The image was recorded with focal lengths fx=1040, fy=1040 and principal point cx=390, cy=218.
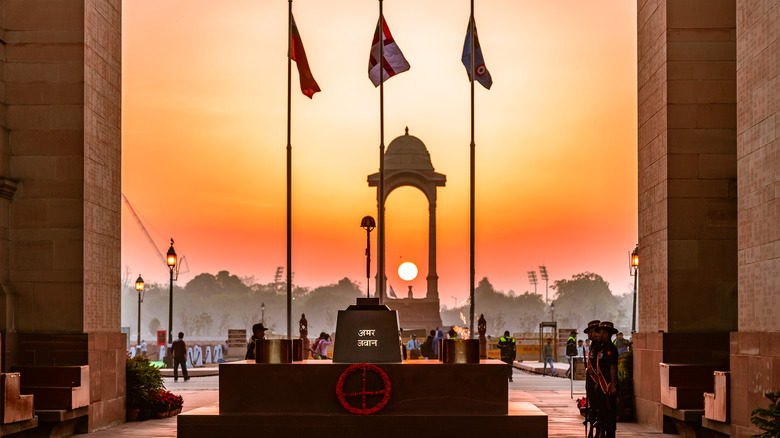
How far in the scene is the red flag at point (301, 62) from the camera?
29047 mm

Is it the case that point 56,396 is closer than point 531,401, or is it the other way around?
point 56,396

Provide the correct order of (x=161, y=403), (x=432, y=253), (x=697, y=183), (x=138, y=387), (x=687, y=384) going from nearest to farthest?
(x=687, y=384) < (x=697, y=183) < (x=138, y=387) < (x=161, y=403) < (x=432, y=253)

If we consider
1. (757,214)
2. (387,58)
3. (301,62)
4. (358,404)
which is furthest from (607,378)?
(301,62)

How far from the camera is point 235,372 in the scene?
15508mm

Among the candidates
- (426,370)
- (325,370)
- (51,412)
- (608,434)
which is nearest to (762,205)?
(608,434)

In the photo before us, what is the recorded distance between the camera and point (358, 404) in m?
15.3

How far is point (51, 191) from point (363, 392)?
780 cm

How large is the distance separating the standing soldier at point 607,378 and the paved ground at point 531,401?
2802 millimetres

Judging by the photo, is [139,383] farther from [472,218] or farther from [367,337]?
[472,218]

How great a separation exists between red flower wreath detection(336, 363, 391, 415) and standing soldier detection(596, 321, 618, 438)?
10.9ft

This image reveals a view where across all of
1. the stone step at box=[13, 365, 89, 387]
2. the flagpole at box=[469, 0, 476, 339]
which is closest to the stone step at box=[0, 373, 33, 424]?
the stone step at box=[13, 365, 89, 387]

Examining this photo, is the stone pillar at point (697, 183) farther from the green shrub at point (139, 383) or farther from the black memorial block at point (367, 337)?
the green shrub at point (139, 383)

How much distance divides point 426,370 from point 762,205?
17.4 ft

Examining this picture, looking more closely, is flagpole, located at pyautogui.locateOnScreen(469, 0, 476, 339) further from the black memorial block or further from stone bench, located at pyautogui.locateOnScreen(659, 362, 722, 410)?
the black memorial block
